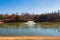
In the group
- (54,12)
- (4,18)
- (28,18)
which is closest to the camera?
(54,12)

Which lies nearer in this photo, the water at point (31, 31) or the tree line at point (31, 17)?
the water at point (31, 31)

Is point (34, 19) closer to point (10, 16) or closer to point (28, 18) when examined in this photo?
point (28, 18)

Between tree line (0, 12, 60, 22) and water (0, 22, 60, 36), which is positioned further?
tree line (0, 12, 60, 22)

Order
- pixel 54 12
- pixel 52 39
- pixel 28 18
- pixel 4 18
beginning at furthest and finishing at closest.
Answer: pixel 4 18
pixel 28 18
pixel 54 12
pixel 52 39

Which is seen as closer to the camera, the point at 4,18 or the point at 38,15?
the point at 38,15

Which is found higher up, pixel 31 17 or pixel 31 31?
pixel 31 17

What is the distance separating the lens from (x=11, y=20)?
560 inches

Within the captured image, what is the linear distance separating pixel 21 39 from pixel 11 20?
425 inches

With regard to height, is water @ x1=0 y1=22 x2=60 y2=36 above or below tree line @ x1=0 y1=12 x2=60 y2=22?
below

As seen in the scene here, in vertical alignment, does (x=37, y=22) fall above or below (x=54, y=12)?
below

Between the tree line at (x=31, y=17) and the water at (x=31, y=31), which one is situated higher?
the tree line at (x=31, y=17)

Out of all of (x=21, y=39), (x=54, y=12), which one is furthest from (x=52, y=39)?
(x=54, y=12)

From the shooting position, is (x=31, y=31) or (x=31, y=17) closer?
(x=31, y=31)

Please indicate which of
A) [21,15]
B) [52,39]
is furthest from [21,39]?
[21,15]
